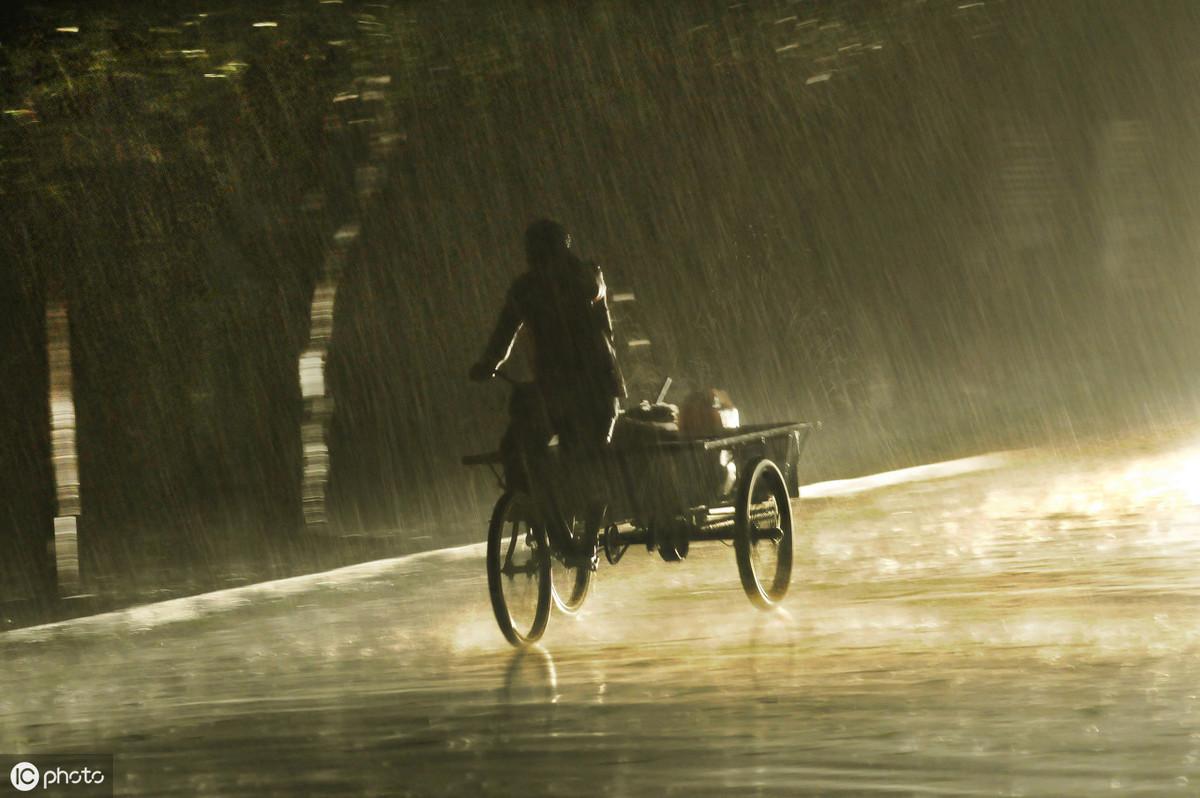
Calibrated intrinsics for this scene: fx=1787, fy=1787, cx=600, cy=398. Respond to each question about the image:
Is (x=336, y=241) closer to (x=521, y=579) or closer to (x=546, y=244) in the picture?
(x=546, y=244)

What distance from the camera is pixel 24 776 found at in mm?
6727

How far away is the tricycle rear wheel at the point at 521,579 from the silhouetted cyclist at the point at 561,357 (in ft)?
0.58

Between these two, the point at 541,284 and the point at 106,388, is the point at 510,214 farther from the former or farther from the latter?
the point at 541,284

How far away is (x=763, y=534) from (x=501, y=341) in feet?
6.79

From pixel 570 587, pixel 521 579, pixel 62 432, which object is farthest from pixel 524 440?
pixel 62 432

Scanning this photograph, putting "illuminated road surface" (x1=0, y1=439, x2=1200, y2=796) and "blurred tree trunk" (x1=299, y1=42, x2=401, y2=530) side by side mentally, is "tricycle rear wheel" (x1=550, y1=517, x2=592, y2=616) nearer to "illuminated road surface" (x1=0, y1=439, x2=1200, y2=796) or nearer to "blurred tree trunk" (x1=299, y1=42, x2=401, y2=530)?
"illuminated road surface" (x1=0, y1=439, x2=1200, y2=796)

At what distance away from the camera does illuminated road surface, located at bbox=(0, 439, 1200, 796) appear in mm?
6402

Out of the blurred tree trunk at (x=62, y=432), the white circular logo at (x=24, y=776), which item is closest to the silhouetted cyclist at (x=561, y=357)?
the white circular logo at (x=24, y=776)

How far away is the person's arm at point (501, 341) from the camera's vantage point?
31.5ft

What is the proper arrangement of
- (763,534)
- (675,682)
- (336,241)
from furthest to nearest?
(336,241)
(763,534)
(675,682)

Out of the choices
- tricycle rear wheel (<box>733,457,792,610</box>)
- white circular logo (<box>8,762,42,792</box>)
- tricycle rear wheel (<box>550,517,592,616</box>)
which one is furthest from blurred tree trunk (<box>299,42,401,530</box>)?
white circular logo (<box>8,762,42,792</box>)

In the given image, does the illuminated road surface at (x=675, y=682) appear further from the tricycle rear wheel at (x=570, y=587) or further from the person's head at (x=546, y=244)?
the person's head at (x=546, y=244)

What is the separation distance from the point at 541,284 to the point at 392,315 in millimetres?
10149

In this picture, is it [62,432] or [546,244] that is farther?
[62,432]
